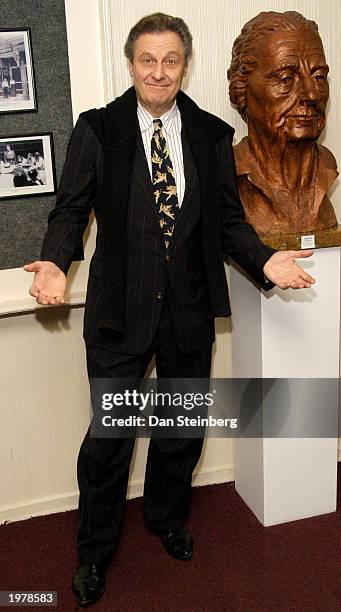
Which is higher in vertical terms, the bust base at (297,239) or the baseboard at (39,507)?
the bust base at (297,239)

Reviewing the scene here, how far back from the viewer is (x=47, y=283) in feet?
6.00

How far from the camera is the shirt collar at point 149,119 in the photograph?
1.93 m

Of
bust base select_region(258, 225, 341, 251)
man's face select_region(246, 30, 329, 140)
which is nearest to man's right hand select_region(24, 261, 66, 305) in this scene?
bust base select_region(258, 225, 341, 251)

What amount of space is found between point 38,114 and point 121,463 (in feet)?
3.68

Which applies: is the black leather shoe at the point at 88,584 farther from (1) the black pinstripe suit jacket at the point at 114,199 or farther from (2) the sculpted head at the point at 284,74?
(2) the sculpted head at the point at 284,74

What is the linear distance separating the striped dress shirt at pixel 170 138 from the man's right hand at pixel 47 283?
39 centimetres

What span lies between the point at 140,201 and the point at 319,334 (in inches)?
32.0

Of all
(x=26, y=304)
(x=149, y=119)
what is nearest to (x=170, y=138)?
(x=149, y=119)

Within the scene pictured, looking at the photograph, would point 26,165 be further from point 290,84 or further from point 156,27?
point 290,84

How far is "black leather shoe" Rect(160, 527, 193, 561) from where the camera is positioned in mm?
2223

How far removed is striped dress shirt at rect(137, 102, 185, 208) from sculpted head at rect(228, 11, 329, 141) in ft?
1.00

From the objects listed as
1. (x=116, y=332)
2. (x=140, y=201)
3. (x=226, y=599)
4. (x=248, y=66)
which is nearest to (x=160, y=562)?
(x=226, y=599)

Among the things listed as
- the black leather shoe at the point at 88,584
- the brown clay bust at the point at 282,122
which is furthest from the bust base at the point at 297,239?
the black leather shoe at the point at 88,584

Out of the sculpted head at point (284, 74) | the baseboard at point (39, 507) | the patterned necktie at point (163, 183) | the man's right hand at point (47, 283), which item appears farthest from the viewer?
the baseboard at point (39, 507)
